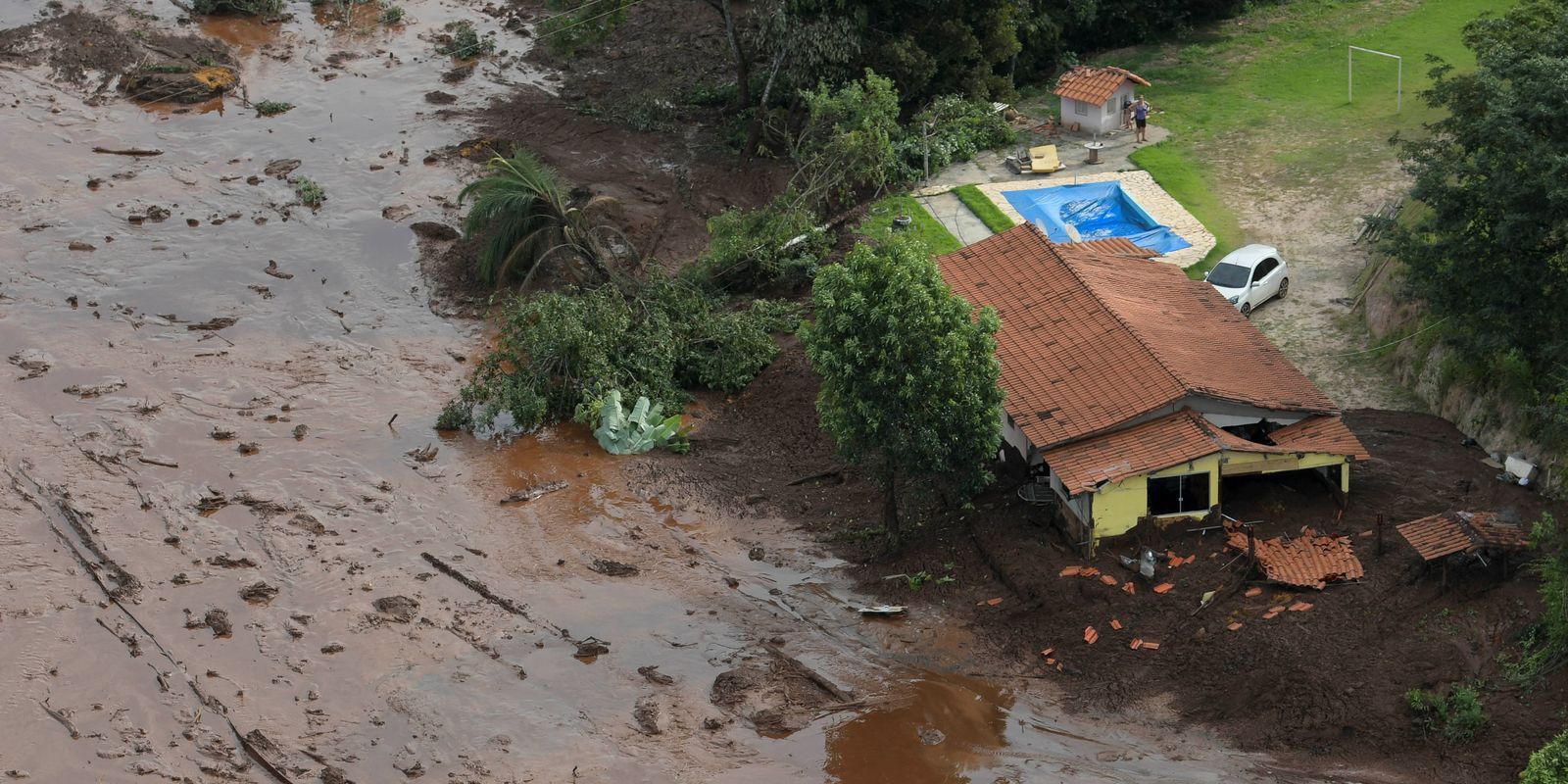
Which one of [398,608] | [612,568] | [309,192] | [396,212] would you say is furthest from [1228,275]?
[309,192]

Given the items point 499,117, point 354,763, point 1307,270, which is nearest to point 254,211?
point 499,117

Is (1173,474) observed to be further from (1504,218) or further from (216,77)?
(216,77)

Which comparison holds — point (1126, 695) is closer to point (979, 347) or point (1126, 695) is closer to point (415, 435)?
point (979, 347)

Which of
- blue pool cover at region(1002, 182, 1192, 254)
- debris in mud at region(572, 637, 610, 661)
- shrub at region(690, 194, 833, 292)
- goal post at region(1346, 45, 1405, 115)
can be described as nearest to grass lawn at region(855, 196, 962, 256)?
shrub at region(690, 194, 833, 292)

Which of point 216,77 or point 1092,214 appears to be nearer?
point 1092,214

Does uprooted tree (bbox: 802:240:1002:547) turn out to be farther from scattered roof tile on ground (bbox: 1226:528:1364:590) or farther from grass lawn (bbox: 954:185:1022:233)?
grass lawn (bbox: 954:185:1022:233)

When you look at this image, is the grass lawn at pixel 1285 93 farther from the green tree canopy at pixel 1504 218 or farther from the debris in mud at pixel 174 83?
the debris in mud at pixel 174 83

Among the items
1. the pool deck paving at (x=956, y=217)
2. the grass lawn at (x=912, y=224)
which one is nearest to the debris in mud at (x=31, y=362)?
the grass lawn at (x=912, y=224)
